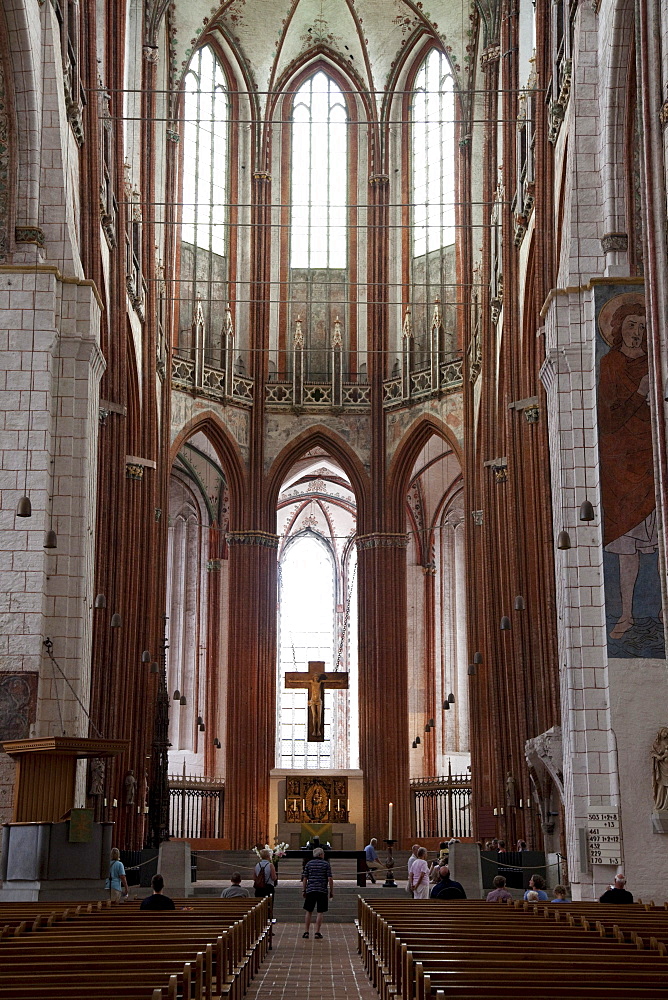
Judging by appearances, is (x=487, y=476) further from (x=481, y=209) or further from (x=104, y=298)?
(x=104, y=298)

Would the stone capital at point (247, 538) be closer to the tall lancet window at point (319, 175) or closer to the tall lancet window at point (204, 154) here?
the tall lancet window at point (204, 154)

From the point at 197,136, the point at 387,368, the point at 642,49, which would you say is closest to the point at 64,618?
the point at 642,49

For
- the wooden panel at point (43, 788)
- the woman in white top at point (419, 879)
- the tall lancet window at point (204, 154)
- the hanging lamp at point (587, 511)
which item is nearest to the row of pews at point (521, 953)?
the hanging lamp at point (587, 511)

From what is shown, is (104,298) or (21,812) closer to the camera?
(21,812)

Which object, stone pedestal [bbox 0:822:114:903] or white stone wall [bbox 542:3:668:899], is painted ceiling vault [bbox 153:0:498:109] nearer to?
white stone wall [bbox 542:3:668:899]

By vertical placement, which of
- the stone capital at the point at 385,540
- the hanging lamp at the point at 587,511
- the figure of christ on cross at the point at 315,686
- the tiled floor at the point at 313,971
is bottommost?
the tiled floor at the point at 313,971

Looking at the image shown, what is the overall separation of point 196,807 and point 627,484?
78.1 feet

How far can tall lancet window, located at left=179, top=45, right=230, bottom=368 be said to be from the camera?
38.4m

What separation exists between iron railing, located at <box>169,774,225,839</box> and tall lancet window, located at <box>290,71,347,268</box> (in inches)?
655

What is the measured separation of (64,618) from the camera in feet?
63.3

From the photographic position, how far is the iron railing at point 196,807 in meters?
37.2

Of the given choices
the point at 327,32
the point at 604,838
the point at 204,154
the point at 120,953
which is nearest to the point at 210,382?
the point at 204,154

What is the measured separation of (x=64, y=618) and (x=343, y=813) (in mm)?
19041

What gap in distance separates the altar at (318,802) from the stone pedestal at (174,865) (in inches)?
563
